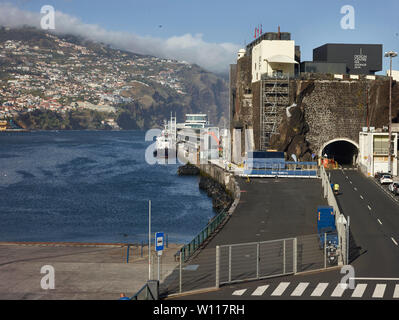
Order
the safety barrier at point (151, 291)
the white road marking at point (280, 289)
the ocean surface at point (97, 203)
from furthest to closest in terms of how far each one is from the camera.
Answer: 1. the ocean surface at point (97, 203)
2. the white road marking at point (280, 289)
3. the safety barrier at point (151, 291)

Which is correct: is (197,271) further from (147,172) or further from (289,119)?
(147,172)

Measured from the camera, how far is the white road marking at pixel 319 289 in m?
20.1

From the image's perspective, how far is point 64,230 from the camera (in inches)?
1981

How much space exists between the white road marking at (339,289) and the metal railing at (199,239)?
21.6 ft

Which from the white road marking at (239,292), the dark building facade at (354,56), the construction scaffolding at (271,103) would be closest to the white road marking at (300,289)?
the white road marking at (239,292)

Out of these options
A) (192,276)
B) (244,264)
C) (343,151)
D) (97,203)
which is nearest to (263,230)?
(244,264)

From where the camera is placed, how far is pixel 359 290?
20.6 meters

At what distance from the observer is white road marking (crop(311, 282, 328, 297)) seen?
791 inches

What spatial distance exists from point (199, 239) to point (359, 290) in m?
→ 10.5

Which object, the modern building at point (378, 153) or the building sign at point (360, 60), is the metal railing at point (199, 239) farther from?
the building sign at point (360, 60)

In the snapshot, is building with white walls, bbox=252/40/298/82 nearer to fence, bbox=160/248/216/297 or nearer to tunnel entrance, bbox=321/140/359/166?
tunnel entrance, bbox=321/140/359/166

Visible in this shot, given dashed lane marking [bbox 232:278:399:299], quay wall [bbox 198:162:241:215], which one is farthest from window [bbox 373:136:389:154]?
A: dashed lane marking [bbox 232:278:399:299]
